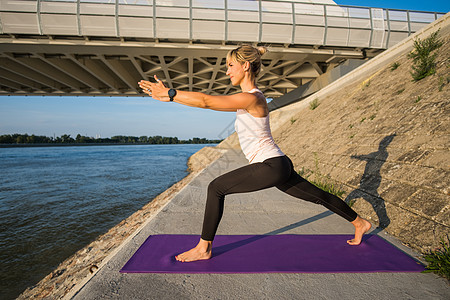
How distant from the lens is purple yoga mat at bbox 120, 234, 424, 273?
6.89 ft

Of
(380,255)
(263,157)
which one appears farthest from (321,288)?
(263,157)

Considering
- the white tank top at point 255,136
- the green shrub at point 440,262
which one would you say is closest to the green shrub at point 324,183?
the green shrub at point 440,262

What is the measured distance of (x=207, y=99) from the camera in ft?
6.14

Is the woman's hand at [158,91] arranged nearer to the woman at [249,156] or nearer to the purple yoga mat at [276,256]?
the woman at [249,156]

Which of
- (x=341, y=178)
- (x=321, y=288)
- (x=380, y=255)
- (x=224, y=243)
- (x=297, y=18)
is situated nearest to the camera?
(x=321, y=288)

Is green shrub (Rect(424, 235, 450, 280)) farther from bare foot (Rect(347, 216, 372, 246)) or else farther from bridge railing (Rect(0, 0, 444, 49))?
bridge railing (Rect(0, 0, 444, 49))

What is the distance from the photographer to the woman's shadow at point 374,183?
314 cm

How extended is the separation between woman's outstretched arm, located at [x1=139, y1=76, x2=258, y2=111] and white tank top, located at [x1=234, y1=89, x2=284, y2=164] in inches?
7.2

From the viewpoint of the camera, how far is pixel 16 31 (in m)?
15.4

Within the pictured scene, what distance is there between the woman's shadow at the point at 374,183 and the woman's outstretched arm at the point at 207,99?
8.41ft

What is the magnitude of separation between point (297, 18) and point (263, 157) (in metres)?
18.6

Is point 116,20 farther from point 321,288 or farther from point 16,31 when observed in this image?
point 321,288

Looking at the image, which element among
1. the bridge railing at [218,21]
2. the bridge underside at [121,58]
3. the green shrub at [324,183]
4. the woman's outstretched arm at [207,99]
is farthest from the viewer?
the bridge underside at [121,58]

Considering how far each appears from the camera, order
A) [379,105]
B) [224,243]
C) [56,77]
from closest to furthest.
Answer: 1. [224,243]
2. [379,105]
3. [56,77]
